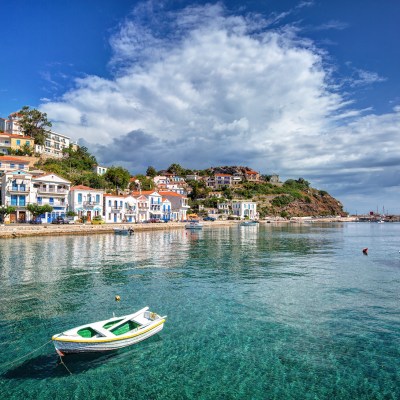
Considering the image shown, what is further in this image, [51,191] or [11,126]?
[11,126]

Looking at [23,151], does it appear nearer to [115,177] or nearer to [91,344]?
[115,177]

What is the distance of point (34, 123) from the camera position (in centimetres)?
10012

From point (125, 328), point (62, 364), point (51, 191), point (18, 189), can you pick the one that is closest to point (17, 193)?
point (18, 189)

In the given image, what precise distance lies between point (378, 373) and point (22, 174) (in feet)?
225

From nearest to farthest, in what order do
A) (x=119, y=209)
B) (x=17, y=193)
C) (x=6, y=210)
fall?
(x=6, y=210)
(x=17, y=193)
(x=119, y=209)

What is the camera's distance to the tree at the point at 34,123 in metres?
98.1

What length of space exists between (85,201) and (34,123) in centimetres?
4384

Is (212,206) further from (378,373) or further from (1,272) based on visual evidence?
(378,373)

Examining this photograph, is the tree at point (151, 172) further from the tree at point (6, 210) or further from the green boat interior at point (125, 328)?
the green boat interior at point (125, 328)

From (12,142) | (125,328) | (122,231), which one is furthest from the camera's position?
(12,142)

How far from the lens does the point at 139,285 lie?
23266 mm

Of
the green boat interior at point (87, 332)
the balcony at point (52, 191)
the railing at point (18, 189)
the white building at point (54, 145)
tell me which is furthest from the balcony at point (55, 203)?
the green boat interior at point (87, 332)

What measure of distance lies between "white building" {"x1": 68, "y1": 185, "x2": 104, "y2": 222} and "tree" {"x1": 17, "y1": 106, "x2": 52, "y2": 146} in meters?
36.3

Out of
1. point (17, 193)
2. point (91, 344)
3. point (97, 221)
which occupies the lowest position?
point (91, 344)
